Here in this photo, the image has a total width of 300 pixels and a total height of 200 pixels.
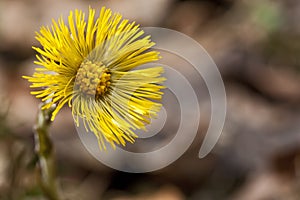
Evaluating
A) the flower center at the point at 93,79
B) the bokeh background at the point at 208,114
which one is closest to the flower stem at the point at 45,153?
the flower center at the point at 93,79

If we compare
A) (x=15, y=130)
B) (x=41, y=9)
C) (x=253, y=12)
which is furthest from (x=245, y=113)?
(x=41, y=9)

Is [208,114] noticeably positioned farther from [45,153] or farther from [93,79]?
[93,79]

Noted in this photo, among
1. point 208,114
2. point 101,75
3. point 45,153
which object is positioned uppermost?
point 101,75

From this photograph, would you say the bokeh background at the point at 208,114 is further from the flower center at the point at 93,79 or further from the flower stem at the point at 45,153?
the flower center at the point at 93,79

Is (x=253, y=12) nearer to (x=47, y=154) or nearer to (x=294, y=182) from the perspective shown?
(x=294, y=182)

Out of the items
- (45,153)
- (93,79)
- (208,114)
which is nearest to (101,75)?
(93,79)

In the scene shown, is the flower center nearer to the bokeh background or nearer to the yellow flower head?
the yellow flower head

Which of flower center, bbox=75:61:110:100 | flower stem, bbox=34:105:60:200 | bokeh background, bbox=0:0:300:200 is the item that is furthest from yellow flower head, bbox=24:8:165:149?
bokeh background, bbox=0:0:300:200

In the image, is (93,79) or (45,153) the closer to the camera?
(93,79)
